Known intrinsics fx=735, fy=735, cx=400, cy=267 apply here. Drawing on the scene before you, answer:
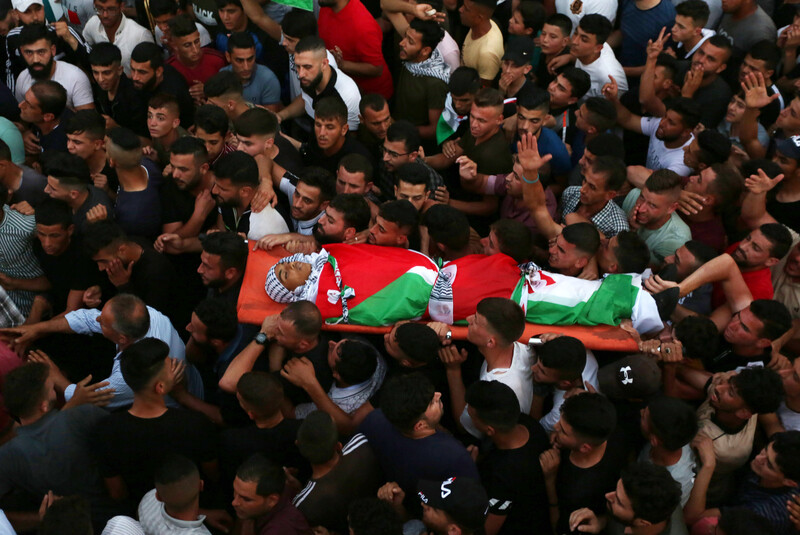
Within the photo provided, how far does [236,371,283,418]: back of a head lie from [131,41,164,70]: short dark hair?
3.22 m

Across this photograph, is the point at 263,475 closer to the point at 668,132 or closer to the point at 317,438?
the point at 317,438

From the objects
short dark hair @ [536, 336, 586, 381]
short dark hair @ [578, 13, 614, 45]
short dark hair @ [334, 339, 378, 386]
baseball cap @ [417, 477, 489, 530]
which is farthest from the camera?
short dark hair @ [578, 13, 614, 45]

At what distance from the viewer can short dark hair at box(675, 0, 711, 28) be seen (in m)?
5.73

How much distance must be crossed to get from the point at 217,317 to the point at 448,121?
2.54 m

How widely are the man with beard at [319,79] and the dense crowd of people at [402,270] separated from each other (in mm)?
22

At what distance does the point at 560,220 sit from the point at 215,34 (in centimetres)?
362

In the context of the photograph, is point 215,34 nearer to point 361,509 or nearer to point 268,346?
point 268,346

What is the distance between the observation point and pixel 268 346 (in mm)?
4012

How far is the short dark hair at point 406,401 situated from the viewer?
3.33 metres

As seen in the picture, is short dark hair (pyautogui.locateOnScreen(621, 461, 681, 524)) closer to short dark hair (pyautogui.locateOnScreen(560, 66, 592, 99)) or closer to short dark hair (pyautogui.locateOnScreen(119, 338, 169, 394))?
short dark hair (pyautogui.locateOnScreen(119, 338, 169, 394))

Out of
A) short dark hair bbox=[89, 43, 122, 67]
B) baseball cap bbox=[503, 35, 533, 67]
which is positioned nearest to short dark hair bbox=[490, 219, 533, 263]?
baseball cap bbox=[503, 35, 533, 67]

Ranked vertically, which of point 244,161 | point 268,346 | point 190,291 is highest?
point 244,161

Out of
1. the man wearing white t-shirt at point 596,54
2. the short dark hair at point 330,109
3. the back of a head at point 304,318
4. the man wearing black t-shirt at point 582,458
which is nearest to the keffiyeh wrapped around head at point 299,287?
the back of a head at point 304,318

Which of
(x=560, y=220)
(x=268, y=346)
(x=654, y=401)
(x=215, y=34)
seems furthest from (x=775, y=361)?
(x=215, y=34)
